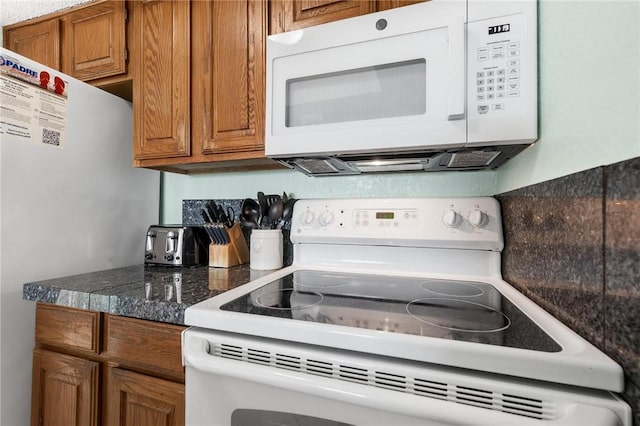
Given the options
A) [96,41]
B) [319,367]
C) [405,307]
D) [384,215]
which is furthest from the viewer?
[96,41]

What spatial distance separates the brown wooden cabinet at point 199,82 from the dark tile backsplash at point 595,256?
2.94 ft

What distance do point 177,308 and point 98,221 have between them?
880mm

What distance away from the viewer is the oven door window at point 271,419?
58 cm

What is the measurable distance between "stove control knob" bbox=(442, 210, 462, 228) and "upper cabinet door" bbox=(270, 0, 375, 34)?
2.34 ft

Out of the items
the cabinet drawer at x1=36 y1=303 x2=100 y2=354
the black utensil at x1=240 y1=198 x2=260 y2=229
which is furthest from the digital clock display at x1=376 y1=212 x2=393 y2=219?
the cabinet drawer at x1=36 y1=303 x2=100 y2=354

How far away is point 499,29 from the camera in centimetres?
74

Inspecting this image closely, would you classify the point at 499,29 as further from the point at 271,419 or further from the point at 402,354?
the point at 271,419

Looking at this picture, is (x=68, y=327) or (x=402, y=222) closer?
(x=68, y=327)

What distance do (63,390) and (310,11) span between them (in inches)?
58.0

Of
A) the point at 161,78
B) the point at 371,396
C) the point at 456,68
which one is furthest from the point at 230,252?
the point at 456,68

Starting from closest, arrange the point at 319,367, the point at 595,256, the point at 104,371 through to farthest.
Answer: the point at 595,256 → the point at 319,367 → the point at 104,371

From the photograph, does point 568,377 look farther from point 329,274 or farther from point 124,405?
point 124,405

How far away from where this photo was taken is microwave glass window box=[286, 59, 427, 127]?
32.0 inches

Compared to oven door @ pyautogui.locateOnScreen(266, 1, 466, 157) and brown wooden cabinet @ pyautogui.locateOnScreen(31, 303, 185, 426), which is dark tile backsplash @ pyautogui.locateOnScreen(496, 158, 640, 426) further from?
brown wooden cabinet @ pyautogui.locateOnScreen(31, 303, 185, 426)
